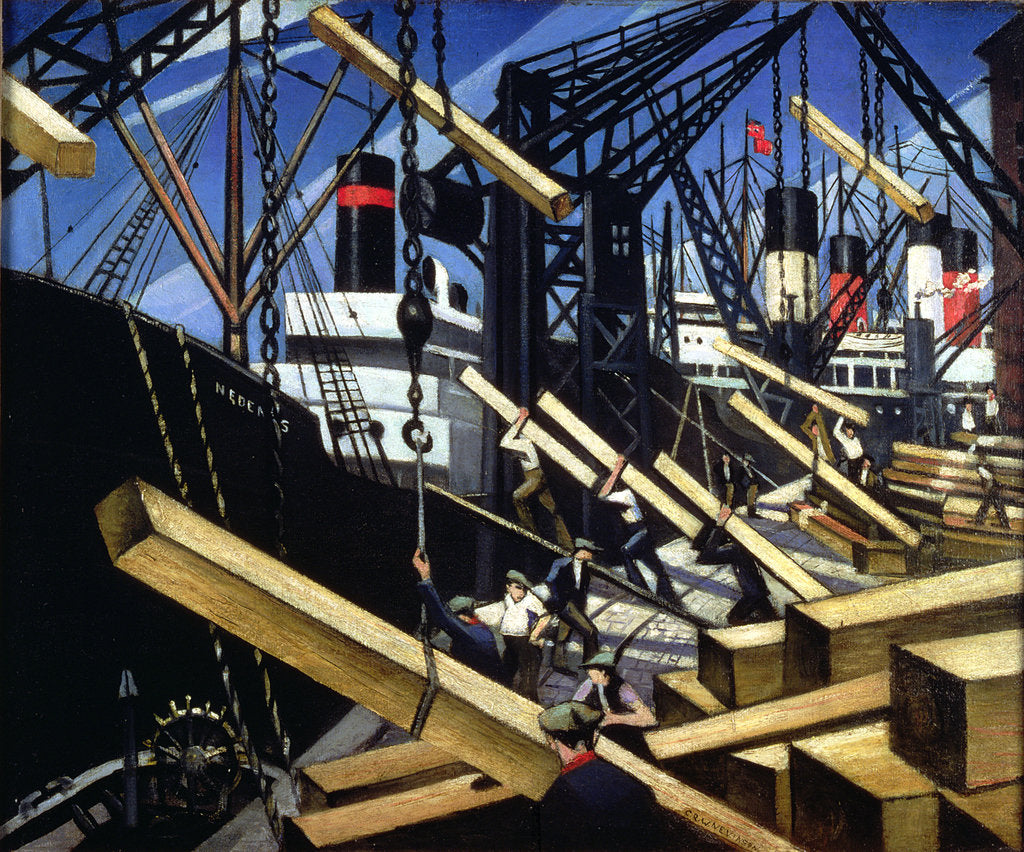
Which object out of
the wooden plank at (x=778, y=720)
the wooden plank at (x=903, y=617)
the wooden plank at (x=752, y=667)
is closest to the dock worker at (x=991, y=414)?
the wooden plank at (x=903, y=617)

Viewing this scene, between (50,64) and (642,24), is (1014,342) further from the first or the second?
(50,64)

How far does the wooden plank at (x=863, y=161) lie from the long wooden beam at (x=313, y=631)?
3.99 m

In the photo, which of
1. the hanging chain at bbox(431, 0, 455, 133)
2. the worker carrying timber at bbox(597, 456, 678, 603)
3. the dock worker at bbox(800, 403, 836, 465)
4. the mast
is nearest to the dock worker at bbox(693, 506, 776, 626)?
the worker carrying timber at bbox(597, 456, 678, 603)

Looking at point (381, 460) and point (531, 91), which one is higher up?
point (531, 91)

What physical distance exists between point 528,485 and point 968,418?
9.29 ft

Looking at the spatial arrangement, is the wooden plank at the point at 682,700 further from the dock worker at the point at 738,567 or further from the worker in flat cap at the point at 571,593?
the dock worker at the point at 738,567

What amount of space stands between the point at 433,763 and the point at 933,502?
Result: 3.33 meters

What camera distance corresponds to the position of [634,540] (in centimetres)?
424

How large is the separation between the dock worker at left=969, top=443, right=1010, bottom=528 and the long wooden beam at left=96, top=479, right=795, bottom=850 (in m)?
3.22

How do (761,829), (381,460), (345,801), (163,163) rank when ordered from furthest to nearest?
1. (381,460)
2. (163,163)
3. (345,801)
4. (761,829)

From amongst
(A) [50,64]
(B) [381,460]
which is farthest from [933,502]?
(A) [50,64]

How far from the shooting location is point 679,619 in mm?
4012

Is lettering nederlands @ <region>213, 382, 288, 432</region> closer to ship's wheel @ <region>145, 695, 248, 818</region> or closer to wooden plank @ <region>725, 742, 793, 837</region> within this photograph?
ship's wheel @ <region>145, 695, 248, 818</region>

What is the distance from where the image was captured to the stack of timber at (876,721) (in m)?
2.02
